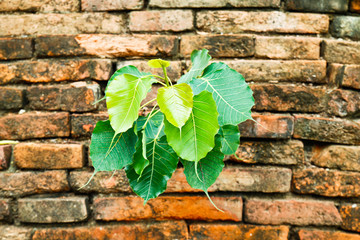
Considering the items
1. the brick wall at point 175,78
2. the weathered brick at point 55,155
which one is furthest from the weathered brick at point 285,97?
the weathered brick at point 55,155

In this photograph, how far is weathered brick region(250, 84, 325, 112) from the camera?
30.6 inches

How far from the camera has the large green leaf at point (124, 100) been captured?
1.47ft

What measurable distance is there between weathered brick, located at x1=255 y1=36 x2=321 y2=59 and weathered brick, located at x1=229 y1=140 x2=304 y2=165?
0.27 meters

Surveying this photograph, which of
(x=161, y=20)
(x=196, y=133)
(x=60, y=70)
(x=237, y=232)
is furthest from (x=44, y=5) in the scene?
(x=237, y=232)

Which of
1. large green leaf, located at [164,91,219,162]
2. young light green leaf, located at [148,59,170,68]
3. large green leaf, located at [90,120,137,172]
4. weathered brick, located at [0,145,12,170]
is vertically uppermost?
young light green leaf, located at [148,59,170,68]

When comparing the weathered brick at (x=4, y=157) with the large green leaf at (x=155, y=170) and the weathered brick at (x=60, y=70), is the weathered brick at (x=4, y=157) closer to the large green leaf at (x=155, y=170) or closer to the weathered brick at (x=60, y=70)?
the weathered brick at (x=60, y=70)

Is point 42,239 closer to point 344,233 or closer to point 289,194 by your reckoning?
point 289,194

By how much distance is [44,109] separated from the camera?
2.60ft

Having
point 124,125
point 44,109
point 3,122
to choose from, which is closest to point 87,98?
point 44,109

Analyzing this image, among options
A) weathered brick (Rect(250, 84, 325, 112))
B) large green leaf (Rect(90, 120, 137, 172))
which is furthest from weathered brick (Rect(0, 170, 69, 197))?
weathered brick (Rect(250, 84, 325, 112))

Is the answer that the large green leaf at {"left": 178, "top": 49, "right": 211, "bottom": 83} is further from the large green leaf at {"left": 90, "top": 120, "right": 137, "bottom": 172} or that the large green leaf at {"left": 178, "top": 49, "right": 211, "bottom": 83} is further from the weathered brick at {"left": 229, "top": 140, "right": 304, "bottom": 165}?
the weathered brick at {"left": 229, "top": 140, "right": 304, "bottom": 165}

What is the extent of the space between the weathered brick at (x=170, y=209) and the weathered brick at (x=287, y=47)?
18.2 inches

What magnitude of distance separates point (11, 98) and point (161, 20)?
1.74 feet

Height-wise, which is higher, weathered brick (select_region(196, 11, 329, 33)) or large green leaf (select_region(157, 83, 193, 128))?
weathered brick (select_region(196, 11, 329, 33))
